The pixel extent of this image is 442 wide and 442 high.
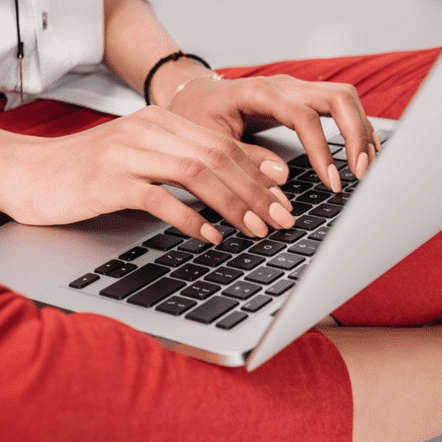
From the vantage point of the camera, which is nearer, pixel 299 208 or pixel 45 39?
pixel 299 208

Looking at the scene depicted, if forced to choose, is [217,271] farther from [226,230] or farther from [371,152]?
[371,152]

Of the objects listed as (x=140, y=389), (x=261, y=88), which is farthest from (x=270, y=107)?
(x=140, y=389)

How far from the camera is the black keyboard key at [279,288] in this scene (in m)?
0.40

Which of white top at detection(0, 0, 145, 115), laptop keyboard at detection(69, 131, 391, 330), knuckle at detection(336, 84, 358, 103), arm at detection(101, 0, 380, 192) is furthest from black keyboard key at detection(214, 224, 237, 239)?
white top at detection(0, 0, 145, 115)

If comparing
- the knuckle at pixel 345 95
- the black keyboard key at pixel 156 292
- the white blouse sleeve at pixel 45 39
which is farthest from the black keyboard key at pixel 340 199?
the white blouse sleeve at pixel 45 39

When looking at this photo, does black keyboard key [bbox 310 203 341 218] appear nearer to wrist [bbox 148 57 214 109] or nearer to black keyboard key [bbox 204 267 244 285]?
black keyboard key [bbox 204 267 244 285]

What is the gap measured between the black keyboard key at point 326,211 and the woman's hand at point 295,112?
39 millimetres

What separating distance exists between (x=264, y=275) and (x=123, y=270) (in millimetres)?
110

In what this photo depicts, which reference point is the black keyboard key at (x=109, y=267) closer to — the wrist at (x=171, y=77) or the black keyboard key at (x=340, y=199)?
the black keyboard key at (x=340, y=199)

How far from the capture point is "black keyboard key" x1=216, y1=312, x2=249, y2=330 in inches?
14.1

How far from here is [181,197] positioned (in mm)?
584

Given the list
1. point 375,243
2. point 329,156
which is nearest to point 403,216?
point 375,243

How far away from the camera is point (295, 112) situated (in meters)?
0.61

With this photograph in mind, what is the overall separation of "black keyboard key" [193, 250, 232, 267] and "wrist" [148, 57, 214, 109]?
0.44 m
